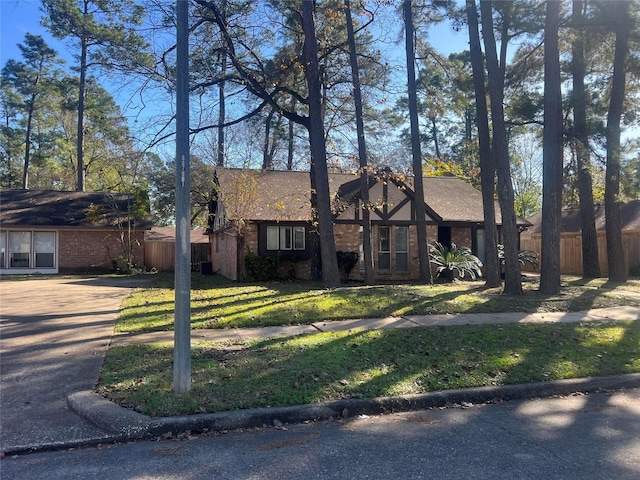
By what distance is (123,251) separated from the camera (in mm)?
26578

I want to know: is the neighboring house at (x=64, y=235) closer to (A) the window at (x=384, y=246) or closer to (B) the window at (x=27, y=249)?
(B) the window at (x=27, y=249)

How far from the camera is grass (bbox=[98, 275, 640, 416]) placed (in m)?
5.72

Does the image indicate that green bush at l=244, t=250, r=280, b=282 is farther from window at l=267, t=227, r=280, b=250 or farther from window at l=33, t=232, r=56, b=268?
window at l=33, t=232, r=56, b=268

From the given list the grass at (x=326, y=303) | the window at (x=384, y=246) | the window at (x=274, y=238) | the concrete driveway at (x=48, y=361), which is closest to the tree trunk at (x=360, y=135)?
the grass at (x=326, y=303)

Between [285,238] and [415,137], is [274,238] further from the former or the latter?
[415,137]

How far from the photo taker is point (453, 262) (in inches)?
746

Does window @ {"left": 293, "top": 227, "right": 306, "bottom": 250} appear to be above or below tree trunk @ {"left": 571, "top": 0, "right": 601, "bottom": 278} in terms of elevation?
below

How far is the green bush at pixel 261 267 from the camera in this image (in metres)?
18.6

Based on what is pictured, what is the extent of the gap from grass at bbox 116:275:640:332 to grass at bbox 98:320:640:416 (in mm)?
Result: 1898

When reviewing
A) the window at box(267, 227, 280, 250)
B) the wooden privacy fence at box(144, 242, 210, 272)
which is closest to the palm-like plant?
the window at box(267, 227, 280, 250)

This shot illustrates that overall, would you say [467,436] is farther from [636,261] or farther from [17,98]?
[17,98]

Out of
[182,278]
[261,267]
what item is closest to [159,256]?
[261,267]

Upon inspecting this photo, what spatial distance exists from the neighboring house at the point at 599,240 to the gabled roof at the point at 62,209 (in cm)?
2168

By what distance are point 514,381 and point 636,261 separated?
69.3ft
